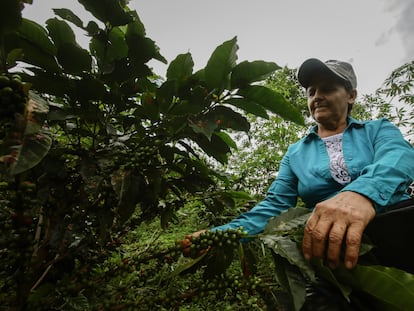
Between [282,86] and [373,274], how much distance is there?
22.1 feet

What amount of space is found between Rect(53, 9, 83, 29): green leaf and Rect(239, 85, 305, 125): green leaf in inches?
21.6

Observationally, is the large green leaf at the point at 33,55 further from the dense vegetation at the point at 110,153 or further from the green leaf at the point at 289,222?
the green leaf at the point at 289,222

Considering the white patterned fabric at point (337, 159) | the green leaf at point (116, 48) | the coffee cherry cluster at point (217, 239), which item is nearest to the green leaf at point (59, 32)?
the green leaf at point (116, 48)

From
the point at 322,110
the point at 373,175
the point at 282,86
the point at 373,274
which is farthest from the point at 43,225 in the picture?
the point at 282,86

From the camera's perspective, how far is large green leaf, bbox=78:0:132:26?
0.89m

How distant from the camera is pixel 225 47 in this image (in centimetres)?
93

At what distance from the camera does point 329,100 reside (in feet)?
5.31

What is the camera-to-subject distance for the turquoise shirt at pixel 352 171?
3.22ft

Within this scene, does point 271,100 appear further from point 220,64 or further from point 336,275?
point 336,275

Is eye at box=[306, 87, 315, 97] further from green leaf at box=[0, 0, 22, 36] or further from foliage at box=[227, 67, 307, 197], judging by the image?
foliage at box=[227, 67, 307, 197]

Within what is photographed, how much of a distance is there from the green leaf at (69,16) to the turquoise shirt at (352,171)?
2.77ft

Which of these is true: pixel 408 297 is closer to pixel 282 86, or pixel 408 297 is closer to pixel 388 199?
pixel 388 199

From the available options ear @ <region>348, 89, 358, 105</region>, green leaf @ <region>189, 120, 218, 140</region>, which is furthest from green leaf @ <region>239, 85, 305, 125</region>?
ear @ <region>348, 89, 358, 105</region>

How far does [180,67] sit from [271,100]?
0.32 meters
